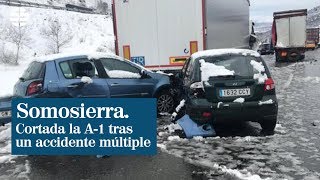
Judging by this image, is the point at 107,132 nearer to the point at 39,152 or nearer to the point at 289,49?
the point at 39,152

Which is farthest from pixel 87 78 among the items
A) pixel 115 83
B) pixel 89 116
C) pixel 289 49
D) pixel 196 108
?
pixel 289 49

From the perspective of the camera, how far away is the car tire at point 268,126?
8789mm

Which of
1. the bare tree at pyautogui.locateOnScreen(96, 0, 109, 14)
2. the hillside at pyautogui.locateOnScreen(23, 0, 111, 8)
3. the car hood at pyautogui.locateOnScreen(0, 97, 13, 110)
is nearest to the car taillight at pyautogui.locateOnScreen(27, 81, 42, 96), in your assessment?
the car hood at pyautogui.locateOnScreen(0, 97, 13, 110)

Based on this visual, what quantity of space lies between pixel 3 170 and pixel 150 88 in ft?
14.5

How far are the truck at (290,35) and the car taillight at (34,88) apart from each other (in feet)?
86.5

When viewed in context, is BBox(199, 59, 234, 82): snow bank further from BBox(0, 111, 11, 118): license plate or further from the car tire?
BBox(0, 111, 11, 118): license plate

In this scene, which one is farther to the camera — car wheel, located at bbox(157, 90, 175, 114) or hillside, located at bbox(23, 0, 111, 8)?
hillside, located at bbox(23, 0, 111, 8)

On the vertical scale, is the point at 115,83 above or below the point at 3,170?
above

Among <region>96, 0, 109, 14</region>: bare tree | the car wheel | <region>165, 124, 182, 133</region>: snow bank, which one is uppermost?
<region>96, 0, 109, 14</region>: bare tree

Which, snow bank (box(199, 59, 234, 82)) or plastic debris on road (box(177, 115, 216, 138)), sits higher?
snow bank (box(199, 59, 234, 82))

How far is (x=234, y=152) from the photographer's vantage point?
7.51 metres

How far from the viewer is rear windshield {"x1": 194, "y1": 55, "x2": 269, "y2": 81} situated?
8628 mm

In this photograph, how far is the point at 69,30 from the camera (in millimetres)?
54844

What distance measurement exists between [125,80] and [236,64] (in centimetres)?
272
